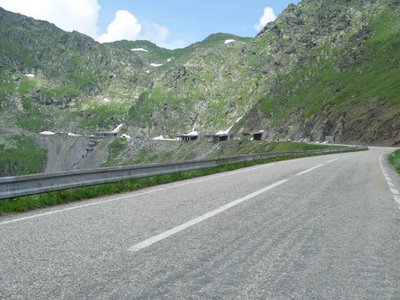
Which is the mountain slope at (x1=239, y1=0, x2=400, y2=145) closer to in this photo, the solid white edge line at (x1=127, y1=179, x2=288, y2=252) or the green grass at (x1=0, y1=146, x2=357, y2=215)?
the green grass at (x1=0, y1=146, x2=357, y2=215)

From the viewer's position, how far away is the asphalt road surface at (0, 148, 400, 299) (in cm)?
413

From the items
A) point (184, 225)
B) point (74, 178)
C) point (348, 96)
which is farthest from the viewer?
point (348, 96)

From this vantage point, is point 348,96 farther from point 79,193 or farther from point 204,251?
point 204,251

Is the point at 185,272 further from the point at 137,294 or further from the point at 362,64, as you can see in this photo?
the point at 362,64

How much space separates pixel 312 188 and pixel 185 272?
950 centimetres

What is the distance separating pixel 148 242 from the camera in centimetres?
599

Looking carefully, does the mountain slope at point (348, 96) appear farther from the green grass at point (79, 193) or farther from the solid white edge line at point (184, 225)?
the solid white edge line at point (184, 225)

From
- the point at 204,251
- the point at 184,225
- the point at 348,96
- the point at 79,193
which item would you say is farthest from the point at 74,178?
the point at 348,96

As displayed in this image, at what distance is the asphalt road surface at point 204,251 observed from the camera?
13.5ft

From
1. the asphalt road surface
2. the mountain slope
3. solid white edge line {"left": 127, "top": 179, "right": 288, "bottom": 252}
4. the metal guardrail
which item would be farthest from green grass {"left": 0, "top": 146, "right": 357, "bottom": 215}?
the mountain slope

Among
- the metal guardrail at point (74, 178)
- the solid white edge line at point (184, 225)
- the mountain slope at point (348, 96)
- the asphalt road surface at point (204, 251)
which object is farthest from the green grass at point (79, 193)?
the mountain slope at point (348, 96)

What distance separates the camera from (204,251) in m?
5.54

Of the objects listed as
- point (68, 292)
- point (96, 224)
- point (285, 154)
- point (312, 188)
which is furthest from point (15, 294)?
point (285, 154)

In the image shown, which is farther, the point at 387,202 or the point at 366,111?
the point at 366,111
